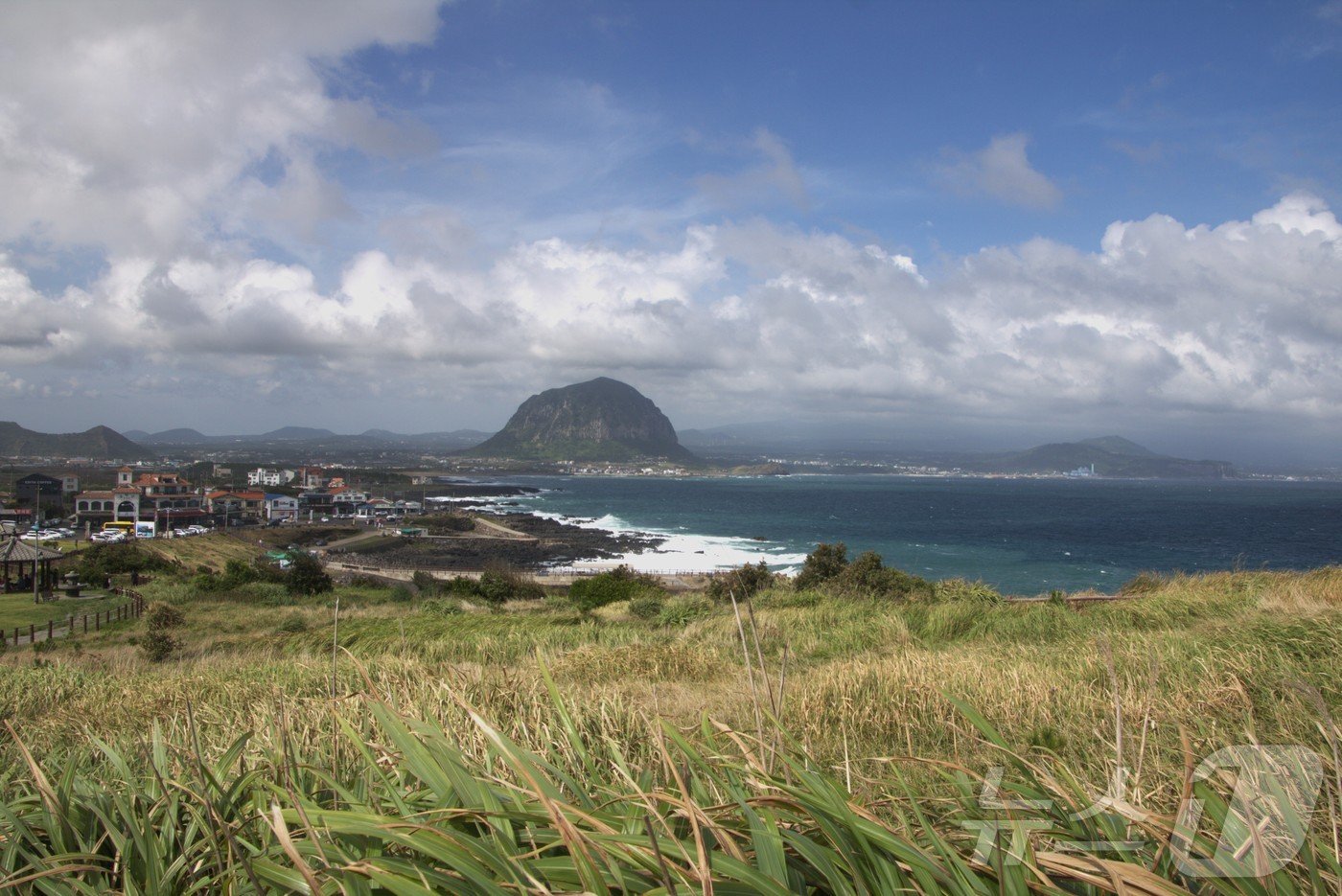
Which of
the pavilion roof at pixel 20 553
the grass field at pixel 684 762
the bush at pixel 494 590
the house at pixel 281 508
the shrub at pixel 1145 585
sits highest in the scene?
the grass field at pixel 684 762

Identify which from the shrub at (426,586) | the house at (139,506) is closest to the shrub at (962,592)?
the shrub at (426,586)

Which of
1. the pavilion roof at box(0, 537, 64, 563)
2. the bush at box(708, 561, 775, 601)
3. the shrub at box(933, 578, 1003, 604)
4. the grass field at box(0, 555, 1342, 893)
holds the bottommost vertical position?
the pavilion roof at box(0, 537, 64, 563)

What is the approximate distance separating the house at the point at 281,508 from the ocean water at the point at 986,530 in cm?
2791

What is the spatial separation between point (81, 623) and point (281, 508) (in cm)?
6905

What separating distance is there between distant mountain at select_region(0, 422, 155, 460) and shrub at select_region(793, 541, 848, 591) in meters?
171

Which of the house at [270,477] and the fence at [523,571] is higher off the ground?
the house at [270,477]

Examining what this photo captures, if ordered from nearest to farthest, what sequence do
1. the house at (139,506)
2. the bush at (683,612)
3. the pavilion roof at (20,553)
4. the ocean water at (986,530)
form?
the bush at (683,612) < the pavilion roof at (20,553) < the ocean water at (986,530) < the house at (139,506)

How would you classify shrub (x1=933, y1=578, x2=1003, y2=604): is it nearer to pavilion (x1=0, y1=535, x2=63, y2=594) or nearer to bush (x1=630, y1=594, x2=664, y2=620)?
bush (x1=630, y1=594, x2=664, y2=620)

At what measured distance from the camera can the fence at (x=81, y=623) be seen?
1553 centimetres

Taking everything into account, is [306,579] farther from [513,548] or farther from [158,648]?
[513,548]

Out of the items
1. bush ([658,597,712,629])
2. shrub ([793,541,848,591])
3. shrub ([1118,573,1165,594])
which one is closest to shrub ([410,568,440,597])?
bush ([658,597,712,629])

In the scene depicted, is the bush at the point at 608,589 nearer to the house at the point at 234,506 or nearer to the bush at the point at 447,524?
the bush at the point at 447,524

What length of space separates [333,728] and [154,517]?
255ft

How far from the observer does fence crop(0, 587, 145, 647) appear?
611 inches
